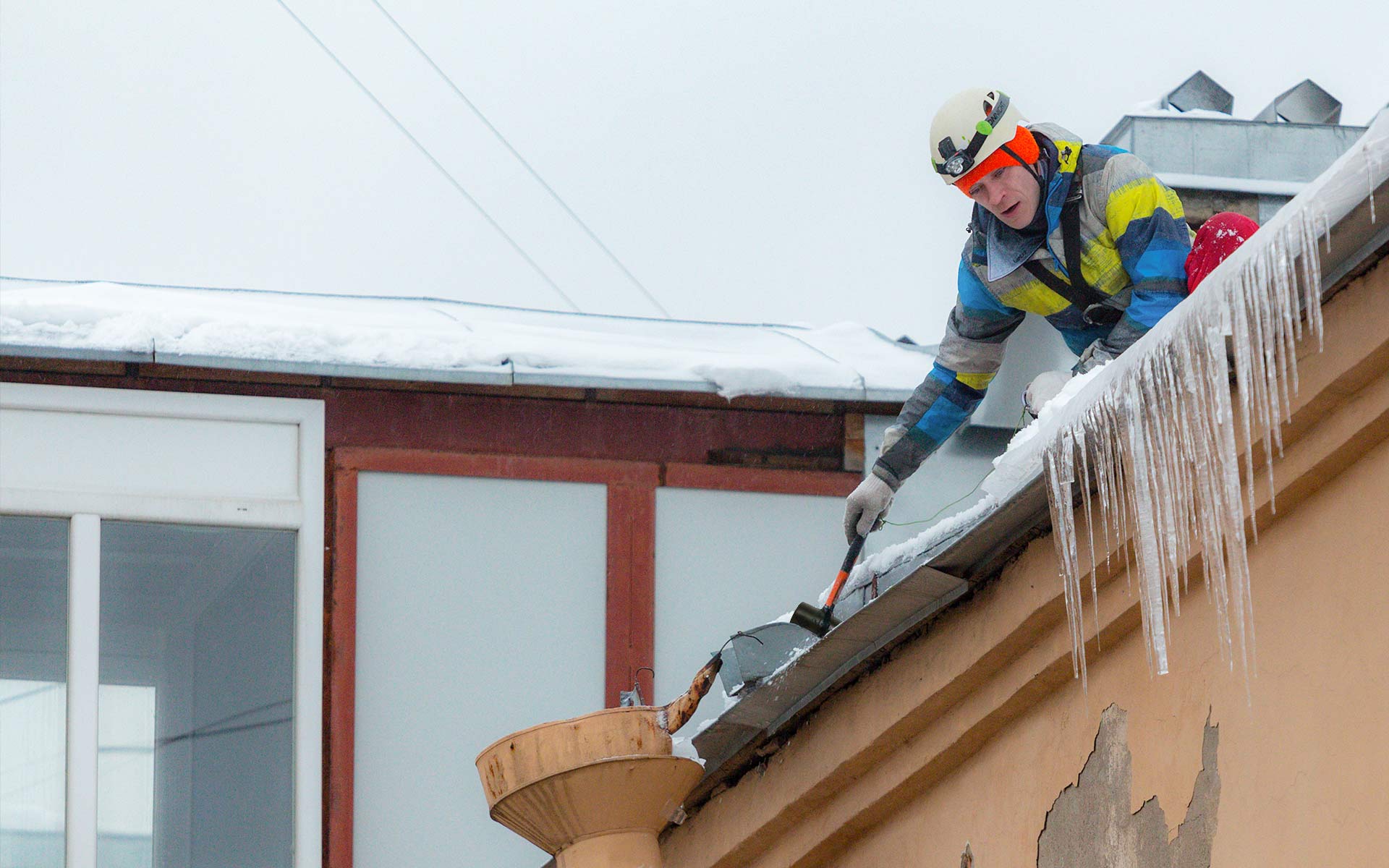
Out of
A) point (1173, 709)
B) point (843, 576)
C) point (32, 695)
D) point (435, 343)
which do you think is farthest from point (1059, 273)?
point (32, 695)

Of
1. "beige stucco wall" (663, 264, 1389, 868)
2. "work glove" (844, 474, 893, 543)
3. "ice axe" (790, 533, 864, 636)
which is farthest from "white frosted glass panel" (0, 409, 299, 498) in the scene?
"beige stucco wall" (663, 264, 1389, 868)

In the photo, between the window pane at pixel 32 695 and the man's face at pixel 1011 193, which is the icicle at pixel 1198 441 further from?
the window pane at pixel 32 695

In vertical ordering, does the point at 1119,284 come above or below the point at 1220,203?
below

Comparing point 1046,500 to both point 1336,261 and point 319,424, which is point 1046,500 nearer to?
point 1336,261

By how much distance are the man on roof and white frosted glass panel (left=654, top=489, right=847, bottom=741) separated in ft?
9.93

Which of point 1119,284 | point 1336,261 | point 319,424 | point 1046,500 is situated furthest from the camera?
point 319,424

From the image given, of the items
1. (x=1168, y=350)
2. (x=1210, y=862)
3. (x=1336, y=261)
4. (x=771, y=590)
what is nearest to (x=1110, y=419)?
(x=1168, y=350)

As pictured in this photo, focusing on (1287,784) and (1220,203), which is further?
(1220,203)

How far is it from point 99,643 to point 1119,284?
4255mm

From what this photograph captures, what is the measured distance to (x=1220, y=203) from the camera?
8.07 meters

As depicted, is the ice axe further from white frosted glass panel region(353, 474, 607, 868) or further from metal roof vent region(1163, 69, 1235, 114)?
metal roof vent region(1163, 69, 1235, 114)

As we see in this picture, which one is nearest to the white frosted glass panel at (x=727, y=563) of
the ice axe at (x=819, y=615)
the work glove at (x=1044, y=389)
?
the ice axe at (x=819, y=615)

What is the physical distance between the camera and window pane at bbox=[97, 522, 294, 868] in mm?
7113

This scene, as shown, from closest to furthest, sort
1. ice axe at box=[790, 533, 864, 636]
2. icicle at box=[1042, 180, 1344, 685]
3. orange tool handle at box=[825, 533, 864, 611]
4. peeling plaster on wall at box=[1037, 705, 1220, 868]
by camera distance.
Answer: icicle at box=[1042, 180, 1344, 685] → peeling plaster on wall at box=[1037, 705, 1220, 868] → ice axe at box=[790, 533, 864, 636] → orange tool handle at box=[825, 533, 864, 611]
